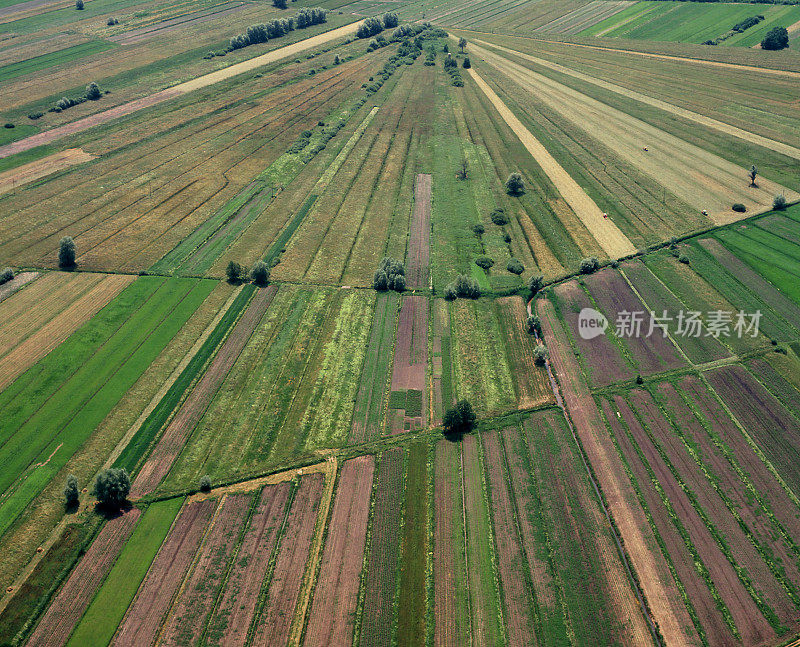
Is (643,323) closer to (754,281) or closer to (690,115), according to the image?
(754,281)

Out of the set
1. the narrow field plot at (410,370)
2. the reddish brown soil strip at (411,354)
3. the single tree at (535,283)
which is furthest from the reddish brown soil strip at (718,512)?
the reddish brown soil strip at (411,354)

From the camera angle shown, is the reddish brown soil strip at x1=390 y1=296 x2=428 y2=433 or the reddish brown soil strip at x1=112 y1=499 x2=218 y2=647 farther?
the reddish brown soil strip at x1=390 y1=296 x2=428 y2=433

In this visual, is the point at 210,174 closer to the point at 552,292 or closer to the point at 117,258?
the point at 117,258

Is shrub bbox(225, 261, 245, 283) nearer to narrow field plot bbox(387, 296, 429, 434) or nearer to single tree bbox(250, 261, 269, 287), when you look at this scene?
single tree bbox(250, 261, 269, 287)

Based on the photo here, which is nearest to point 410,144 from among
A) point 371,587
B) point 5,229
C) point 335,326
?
point 335,326

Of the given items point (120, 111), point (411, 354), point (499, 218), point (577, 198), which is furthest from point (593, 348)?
point (120, 111)

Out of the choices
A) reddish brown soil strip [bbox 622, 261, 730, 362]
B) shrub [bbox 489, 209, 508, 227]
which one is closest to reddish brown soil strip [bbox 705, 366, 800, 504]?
reddish brown soil strip [bbox 622, 261, 730, 362]
